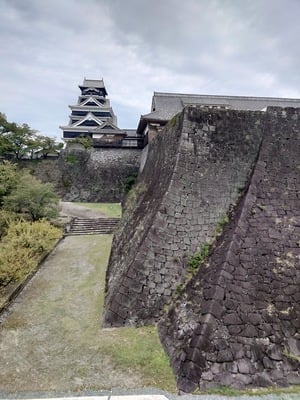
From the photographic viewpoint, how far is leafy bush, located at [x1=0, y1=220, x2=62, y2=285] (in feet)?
20.4

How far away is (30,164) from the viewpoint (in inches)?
845

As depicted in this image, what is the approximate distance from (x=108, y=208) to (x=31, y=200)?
6530 mm

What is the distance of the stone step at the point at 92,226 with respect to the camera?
46.1 ft

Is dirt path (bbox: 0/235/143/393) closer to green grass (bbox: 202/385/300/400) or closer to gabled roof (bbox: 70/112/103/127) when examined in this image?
green grass (bbox: 202/385/300/400)

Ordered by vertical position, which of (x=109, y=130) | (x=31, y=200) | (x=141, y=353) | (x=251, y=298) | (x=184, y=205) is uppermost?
(x=109, y=130)

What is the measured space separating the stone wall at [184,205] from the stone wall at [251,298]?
1.26 ft

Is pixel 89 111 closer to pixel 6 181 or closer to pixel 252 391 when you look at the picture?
pixel 6 181

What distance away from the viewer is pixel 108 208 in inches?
740

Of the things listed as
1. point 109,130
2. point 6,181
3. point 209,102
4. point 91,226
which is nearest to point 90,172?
point 109,130

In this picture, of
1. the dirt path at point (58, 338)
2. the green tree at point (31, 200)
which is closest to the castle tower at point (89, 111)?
the green tree at point (31, 200)

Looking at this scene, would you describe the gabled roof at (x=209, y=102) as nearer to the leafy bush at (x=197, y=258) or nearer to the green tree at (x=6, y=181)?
the green tree at (x=6, y=181)

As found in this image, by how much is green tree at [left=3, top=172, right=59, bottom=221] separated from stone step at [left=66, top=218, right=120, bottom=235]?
1375mm

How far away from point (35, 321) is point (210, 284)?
3866mm

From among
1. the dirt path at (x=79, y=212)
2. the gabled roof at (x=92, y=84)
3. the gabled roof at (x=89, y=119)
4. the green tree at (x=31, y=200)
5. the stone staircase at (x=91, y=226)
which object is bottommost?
the stone staircase at (x=91, y=226)
